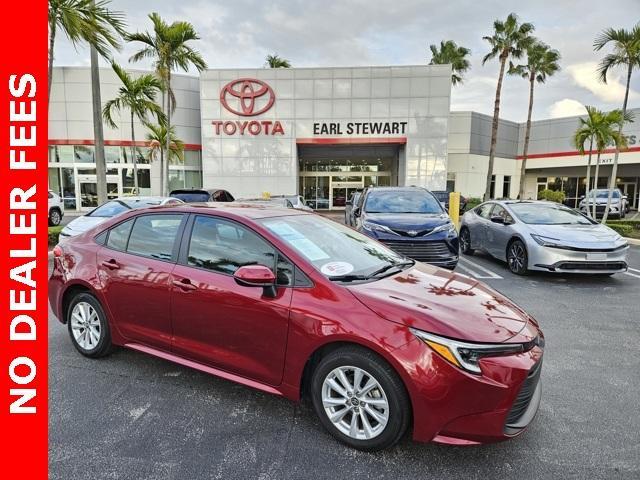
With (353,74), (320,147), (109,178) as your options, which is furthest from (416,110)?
(109,178)

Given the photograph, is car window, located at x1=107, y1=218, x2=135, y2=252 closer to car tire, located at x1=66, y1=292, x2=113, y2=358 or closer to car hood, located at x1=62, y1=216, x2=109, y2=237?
car tire, located at x1=66, y1=292, x2=113, y2=358

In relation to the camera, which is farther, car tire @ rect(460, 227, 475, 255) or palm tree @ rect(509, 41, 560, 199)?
palm tree @ rect(509, 41, 560, 199)

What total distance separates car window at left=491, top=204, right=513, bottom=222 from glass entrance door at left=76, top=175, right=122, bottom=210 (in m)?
22.8

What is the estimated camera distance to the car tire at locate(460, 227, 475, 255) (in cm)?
997

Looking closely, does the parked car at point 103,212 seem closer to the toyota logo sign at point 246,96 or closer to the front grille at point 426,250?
the front grille at point 426,250

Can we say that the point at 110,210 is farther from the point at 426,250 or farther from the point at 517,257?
the point at 517,257

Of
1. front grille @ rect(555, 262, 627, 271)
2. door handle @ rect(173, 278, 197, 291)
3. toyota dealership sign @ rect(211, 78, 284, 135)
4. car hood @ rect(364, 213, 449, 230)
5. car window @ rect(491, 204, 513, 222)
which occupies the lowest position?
front grille @ rect(555, 262, 627, 271)

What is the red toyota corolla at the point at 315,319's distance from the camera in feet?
7.50

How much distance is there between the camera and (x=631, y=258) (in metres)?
9.50

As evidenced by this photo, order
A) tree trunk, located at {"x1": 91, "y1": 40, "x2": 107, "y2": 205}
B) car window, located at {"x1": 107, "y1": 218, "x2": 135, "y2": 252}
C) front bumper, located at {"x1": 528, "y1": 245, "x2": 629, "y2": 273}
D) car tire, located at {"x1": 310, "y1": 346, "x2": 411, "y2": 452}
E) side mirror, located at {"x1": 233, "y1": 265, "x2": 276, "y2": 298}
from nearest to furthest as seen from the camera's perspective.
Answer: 1. car tire, located at {"x1": 310, "y1": 346, "x2": 411, "y2": 452}
2. side mirror, located at {"x1": 233, "y1": 265, "x2": 276, "y2": 298}
3. car window, located at {"x1": 107, "y1": 218, "x2": 135, "y2": 252}
4. front bumper, located at {"x1": 528, "y1": 245, "x2": 629, "y2": 273}
5. tree trunk, located at {"x1": 91, "y1": 40, "x2": 107, "y2": 205}

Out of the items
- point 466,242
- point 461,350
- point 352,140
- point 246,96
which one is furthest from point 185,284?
point 246,96

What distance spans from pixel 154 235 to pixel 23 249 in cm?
98

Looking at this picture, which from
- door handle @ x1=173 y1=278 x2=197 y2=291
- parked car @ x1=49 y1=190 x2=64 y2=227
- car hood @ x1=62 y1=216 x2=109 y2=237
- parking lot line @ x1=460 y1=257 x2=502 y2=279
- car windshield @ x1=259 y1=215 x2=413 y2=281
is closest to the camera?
car windshield @ x1=259 y1=215 x2=413 y2=281

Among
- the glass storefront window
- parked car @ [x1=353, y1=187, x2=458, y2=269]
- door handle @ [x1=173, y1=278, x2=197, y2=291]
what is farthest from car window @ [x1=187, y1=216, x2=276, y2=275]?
the glass storefront window
